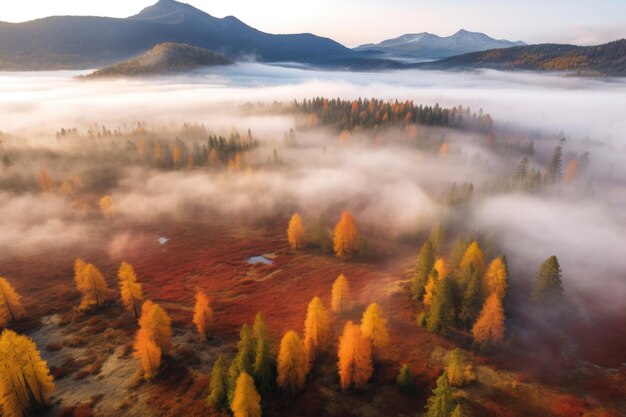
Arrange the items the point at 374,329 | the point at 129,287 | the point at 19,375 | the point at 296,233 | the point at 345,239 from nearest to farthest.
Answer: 1. the point at 19,375
2. the point at 374,329
3. the point at 129,287
4. the point at 345,239
5. the point at 296,233

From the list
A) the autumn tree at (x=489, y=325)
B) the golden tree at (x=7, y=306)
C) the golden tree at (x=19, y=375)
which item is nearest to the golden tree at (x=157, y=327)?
the golden tree at (x=19, y=375)

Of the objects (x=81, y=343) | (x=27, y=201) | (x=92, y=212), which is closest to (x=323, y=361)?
(x=81, y=343)

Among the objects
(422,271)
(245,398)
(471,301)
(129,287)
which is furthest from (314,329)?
(129,287)

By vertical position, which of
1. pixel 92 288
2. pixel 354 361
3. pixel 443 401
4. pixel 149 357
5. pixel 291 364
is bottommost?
pixel 92 288

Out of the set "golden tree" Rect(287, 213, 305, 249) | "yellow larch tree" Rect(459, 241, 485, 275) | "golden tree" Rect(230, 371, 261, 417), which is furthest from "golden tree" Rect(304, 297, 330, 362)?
"golden tree" Rect(287, 213, 305, 249)

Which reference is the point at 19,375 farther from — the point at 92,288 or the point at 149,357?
the point at 92,288

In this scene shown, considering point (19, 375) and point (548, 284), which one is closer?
point (19, 375)
